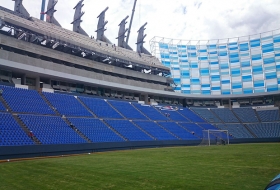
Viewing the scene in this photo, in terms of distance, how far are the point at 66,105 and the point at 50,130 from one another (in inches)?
320

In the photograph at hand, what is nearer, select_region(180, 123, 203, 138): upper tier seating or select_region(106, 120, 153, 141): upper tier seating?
select_region(106, 120, 153, 141): upper tier seating

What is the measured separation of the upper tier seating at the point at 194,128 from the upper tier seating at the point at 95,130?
727 inches

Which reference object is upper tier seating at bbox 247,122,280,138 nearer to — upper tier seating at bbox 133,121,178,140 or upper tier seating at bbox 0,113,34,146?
upper tier seating at bbox 133,121,178,140

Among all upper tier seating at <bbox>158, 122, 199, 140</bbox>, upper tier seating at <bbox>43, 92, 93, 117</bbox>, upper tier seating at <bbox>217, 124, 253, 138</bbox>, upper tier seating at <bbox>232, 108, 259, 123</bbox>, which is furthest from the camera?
upper tier seating at <bbox>232, 108, 259, 123</bbox>

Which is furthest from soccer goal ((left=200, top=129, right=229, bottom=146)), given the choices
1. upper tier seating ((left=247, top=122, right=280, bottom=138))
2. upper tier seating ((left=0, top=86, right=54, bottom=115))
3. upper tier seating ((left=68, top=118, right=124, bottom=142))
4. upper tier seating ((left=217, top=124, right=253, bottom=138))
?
upper tier seating ((left=0, top=86, right=54, bottom=115))

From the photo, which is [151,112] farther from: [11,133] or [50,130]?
[11,133]

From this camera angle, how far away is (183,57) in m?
63.1

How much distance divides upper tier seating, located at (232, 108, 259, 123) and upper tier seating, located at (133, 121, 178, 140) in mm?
23539

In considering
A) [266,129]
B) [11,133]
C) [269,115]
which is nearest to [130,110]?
[11,133]

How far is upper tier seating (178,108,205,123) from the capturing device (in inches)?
2089

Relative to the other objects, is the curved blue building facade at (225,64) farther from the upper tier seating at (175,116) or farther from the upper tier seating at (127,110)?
the upper tier seating at (127,110)

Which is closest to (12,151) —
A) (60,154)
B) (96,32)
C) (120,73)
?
(60,154)

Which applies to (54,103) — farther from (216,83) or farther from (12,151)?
(216,83)

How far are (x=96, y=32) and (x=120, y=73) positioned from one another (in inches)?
466
